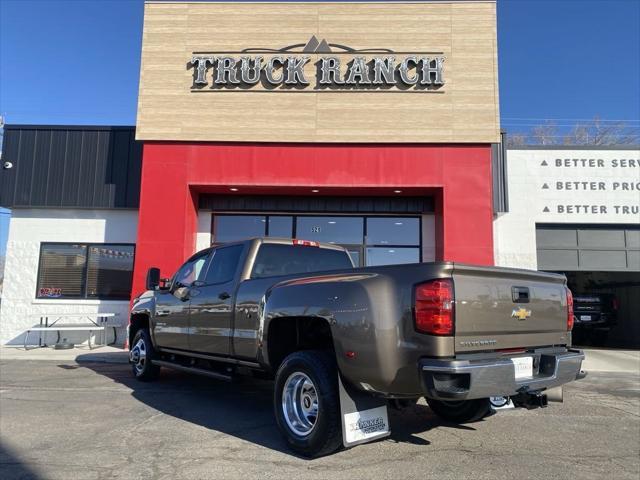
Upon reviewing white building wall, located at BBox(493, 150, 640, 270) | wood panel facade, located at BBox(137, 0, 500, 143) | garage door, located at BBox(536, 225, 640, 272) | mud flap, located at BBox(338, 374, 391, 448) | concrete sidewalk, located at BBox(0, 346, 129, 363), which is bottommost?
concrete sidewalk, located at BBox(0, 346, 129, 363)

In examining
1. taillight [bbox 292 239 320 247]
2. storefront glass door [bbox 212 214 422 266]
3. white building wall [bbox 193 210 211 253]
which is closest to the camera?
taillight [bbox 292 239 320 247]

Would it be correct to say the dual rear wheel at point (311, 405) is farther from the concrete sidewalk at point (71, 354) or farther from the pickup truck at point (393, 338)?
the concrete sidewalk at point (71, 354)

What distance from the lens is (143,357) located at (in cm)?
773

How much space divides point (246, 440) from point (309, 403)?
0.85 metres

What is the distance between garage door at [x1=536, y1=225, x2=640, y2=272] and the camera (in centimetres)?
1363

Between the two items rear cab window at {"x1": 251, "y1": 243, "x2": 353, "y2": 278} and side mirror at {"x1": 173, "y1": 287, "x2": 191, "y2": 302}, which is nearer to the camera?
rear cab window at {"x1": 251, "y1": 243, "x2": 353, "y2": 278}

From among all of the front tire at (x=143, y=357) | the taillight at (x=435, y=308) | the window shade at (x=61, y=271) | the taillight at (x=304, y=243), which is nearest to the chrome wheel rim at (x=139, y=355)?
the front tire at (x=143, y=357)

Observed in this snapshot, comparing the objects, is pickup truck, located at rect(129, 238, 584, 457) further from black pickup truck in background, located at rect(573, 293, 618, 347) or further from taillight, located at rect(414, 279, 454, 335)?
black pickup truck in background, located at rect(573, 293, 618, 347)

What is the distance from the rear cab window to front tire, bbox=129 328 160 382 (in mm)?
2831

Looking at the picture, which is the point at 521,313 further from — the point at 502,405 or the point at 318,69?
the point at 318,69

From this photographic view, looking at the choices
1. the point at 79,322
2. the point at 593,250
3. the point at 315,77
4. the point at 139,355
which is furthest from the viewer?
the point at 593,250

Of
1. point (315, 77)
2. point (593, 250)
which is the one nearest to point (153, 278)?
point (315, 77)

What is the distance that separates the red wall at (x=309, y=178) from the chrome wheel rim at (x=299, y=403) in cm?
831

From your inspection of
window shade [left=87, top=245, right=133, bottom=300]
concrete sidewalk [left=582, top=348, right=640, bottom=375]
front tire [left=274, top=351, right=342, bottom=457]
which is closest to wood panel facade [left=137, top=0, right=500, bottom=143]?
window shade [left=87, top=245, right=133, bottom=300]
